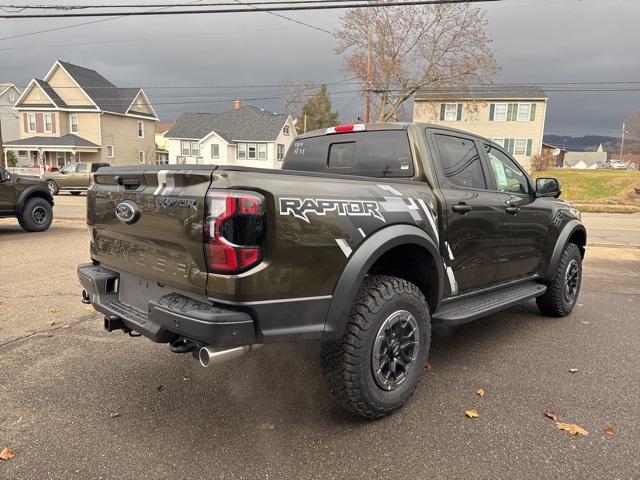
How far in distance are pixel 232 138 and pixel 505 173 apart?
42094mm

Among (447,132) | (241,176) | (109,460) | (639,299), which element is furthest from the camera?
(639,299)

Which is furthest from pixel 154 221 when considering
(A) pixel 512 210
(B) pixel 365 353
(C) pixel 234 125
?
(C) pixel 234 125

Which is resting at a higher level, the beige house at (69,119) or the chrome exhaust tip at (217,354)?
the beige house at (69,119)

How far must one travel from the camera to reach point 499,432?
2842 mm

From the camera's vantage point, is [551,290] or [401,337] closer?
[401,337]

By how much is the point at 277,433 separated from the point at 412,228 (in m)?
1.49

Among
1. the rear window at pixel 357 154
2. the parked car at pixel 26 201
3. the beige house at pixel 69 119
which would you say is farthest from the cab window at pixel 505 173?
the beige house at pixel 69 119

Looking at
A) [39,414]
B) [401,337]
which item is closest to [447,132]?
[401,337]

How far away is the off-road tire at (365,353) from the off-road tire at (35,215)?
9.81 meters

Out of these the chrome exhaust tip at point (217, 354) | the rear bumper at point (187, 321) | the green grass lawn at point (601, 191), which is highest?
the rear bumper at point (187, 321)

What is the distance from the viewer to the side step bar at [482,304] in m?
3.43

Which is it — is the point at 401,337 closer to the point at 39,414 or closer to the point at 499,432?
the point at 499,432

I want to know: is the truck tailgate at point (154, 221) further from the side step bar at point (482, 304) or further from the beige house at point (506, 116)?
the beige house at point (506, 116)

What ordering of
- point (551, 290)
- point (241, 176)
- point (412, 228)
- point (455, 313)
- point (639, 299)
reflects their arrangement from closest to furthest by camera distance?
point (241, 176), point (412, 228), point (455, 313), point (551, 290), point (639, 299)
